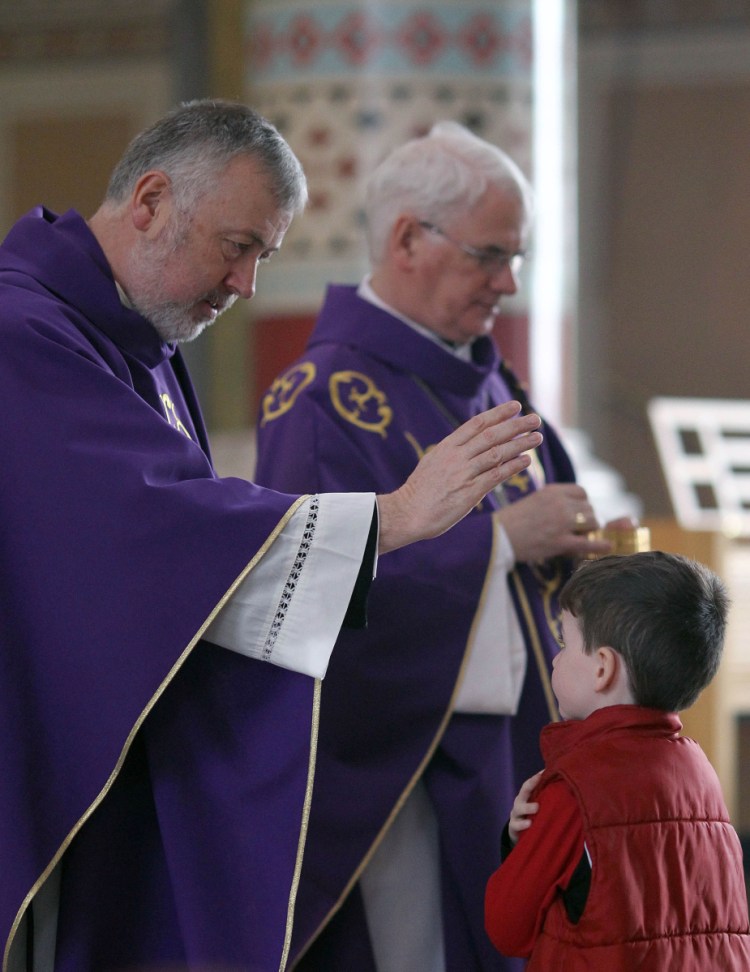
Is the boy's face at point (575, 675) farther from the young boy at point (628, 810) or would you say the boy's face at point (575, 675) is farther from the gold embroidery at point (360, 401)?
the gold embroidery at point (360, 401)

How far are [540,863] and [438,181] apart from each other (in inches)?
61.3

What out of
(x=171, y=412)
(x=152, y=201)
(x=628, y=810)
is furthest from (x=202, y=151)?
(x=628, y=810)

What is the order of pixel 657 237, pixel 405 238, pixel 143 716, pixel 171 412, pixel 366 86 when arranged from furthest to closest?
pixel 657 237 < pixel 366 86 < pixel 405 238 < pixel 171 412 < pixel 143 716

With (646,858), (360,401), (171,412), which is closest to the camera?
(646,858)

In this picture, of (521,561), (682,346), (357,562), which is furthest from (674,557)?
(682,346)

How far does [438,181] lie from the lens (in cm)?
303

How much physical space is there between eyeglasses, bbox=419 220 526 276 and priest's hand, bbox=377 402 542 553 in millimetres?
914

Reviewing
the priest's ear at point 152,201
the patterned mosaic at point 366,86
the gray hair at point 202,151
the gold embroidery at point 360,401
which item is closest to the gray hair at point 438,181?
the gold embroidery at point 360,401

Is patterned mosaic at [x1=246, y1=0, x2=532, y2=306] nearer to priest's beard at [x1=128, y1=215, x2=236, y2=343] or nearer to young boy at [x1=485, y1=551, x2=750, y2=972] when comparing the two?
priest's beard at [x1=128, y1=215, x2=236, y2=343]

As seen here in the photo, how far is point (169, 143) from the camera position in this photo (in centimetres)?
232

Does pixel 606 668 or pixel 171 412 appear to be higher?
pixel 171 412

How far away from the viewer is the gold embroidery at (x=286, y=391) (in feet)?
9.72

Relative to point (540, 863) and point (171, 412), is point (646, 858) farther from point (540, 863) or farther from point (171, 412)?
point (171, 412)

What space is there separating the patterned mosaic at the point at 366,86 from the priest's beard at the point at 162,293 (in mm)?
2449
